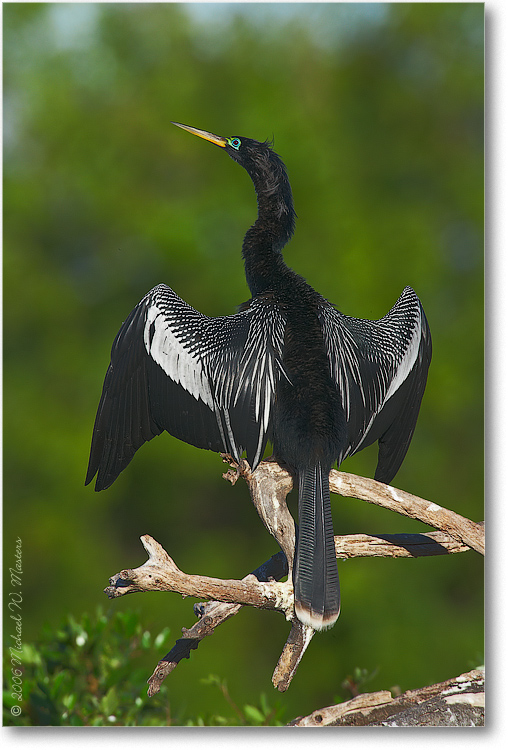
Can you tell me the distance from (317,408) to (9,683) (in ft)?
4.60

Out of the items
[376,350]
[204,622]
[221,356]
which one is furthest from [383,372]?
[204,622]

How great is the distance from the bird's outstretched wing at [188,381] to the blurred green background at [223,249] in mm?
498

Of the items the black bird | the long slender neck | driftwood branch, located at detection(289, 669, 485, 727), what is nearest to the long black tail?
the black bird

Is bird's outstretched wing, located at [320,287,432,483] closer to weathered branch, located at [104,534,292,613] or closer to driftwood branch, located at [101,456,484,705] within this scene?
driftwood branch, located at [101,456,484,705]

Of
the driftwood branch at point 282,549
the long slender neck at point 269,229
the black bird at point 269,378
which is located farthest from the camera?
the long slender neck at point 269,229

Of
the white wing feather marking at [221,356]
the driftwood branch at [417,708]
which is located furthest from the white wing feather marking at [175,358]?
the driftwood branch at [417,708]

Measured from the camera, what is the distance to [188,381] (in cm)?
217

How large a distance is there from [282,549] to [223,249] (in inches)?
62.7

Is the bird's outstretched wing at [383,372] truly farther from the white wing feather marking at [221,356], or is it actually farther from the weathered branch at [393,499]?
the white wing feather marking at [221,356]

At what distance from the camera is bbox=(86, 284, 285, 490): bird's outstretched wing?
Answer: 6.98 ft

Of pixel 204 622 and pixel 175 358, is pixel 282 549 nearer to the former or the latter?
pixel 204 622

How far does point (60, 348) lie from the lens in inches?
129

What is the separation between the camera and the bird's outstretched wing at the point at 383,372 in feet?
7.34

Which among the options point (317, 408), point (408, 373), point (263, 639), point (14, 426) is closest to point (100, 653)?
point (263, 639)
